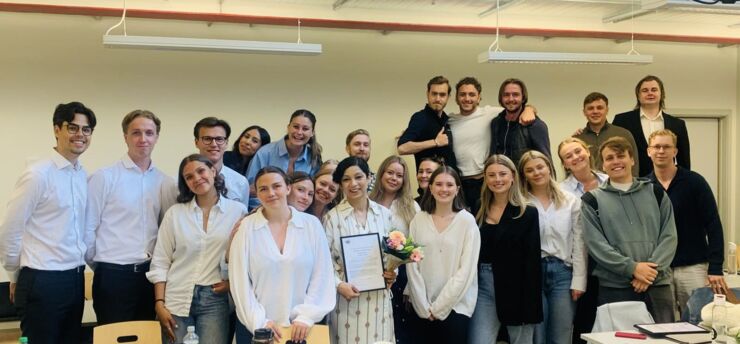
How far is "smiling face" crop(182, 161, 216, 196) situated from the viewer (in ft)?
11.6

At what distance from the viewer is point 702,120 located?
8508mm

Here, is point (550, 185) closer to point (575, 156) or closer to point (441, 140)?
point (575, 156)

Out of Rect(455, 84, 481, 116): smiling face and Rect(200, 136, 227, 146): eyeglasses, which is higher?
Rect(455, 84, 481, 116): smiling face

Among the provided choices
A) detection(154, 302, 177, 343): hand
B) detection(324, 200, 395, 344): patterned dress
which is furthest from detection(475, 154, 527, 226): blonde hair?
detection(154, 302, 177, 343): hand

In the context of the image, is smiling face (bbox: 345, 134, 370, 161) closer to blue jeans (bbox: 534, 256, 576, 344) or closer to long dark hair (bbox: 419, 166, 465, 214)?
long dark hair (bbox: 419, 166, 465, 214)

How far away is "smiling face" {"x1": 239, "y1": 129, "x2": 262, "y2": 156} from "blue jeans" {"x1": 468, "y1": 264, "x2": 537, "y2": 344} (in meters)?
2.23

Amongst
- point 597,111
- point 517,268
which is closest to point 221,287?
point 517,268

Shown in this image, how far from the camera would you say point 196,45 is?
508cm

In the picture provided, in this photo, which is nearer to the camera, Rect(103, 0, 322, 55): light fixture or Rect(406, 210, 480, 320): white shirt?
Rect(406, 210, 480, 320): white shirt

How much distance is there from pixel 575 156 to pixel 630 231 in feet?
2.24

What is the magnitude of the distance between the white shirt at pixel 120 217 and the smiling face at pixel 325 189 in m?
1.02

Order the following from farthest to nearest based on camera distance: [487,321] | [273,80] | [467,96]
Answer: [273,80]
[467,96]
[487,321]

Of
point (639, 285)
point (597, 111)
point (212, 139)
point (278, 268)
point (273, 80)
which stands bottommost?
point (639, 285)

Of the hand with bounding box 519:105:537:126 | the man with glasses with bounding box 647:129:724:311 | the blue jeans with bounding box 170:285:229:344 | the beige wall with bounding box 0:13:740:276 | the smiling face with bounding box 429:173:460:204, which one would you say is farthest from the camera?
the beige wall with bounding box 0:13:740:276
